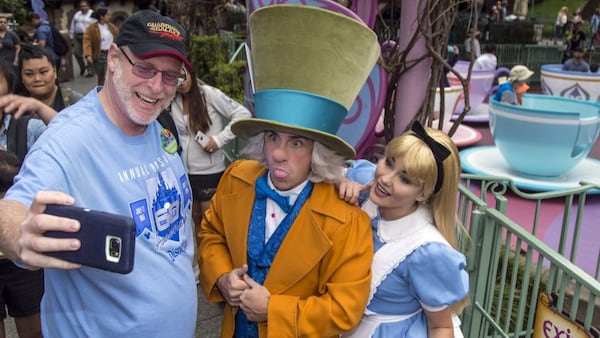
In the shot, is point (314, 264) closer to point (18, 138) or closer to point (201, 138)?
point (18, 138)

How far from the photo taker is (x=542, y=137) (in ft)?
17.8

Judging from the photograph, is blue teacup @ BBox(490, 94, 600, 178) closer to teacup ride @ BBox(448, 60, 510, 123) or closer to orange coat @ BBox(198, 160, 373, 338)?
teacup ride @ BBox(448, 60, 510, 123)

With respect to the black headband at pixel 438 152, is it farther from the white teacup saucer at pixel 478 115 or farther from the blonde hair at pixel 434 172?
the white teacup saucer at pixel 478 115

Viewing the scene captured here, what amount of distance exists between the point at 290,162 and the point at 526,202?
173 inches

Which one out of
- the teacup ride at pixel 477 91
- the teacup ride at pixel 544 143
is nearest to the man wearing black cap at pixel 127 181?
the teacup ride at pixel 544 143

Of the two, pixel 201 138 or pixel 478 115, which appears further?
pixel 478 115

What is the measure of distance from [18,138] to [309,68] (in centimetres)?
152

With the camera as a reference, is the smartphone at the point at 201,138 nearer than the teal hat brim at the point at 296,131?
No

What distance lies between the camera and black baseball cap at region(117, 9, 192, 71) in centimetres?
155

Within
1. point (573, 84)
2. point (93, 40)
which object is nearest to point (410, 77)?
point (93, 40)

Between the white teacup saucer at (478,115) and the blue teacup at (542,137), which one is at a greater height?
the blue teacup at (542,137)

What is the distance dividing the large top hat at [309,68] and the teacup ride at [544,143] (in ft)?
14.3

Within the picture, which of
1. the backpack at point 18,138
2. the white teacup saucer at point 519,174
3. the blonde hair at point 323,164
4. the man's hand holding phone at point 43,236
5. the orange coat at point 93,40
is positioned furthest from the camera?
the orange coat at point 93,40

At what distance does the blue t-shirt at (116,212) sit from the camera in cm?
143
